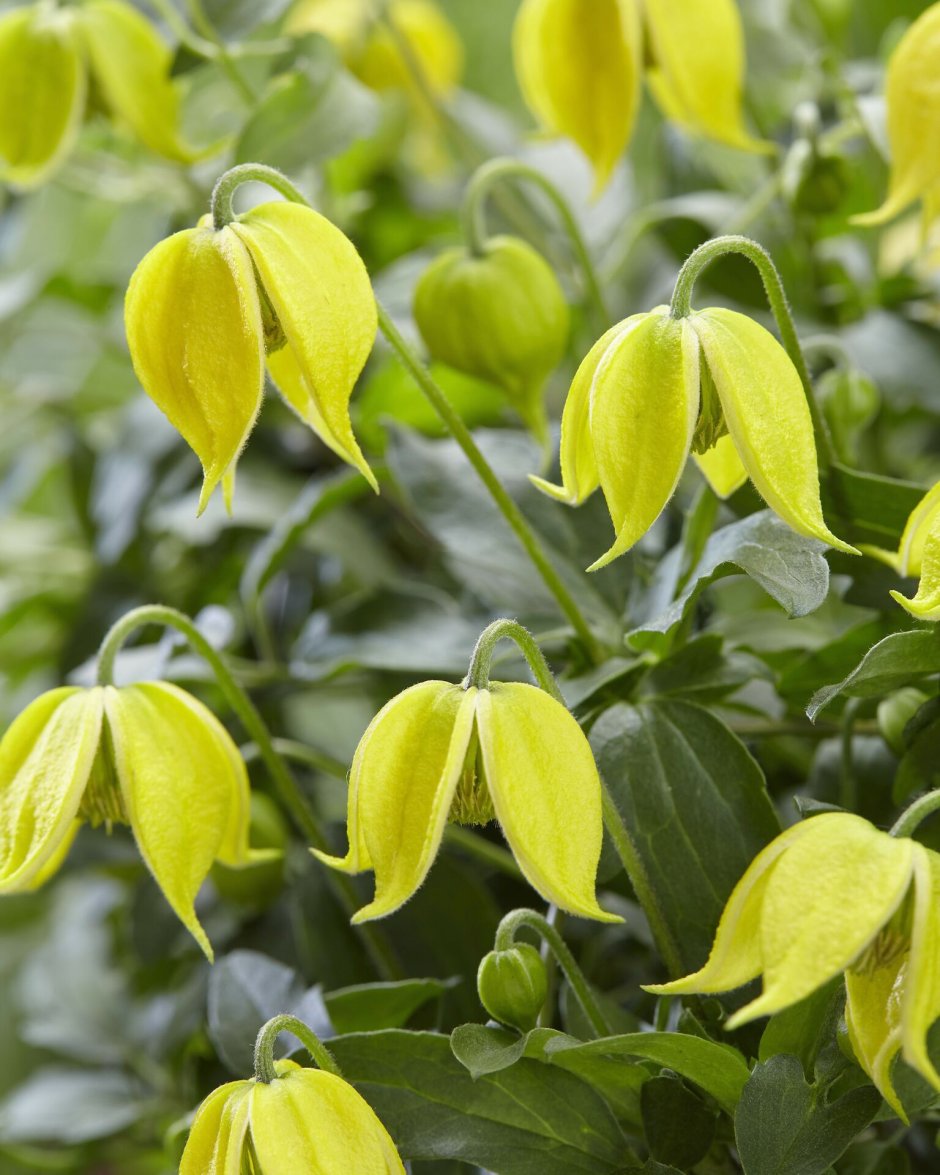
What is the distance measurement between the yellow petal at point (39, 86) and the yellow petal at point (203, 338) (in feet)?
0.75

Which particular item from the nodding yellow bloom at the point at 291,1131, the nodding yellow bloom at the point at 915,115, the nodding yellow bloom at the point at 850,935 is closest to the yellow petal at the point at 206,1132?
the nodding yellow bloom at the point at 291,1131

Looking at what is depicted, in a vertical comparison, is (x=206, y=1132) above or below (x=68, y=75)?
below

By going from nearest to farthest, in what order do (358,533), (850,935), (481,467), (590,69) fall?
1. (850,935)
2. (481,467)
3. (590,69)
4. (358,533)

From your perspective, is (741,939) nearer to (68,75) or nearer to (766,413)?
(766,413)

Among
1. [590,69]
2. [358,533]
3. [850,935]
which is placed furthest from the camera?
[358,533]

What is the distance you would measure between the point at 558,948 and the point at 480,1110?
43 millimetres

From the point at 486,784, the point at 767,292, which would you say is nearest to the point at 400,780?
the point at 486,784

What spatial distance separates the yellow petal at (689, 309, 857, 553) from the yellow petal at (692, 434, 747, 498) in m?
0.05

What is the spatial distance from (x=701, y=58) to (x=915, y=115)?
9 cm

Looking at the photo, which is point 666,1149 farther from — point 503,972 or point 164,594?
point 164,594

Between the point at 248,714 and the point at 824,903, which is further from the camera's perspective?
the point at 248,714

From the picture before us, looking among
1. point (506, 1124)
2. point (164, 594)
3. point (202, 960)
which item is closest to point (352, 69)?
point (164, 594)

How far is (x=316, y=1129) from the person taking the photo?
0.30 meters

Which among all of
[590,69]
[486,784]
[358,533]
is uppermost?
[590,69]
